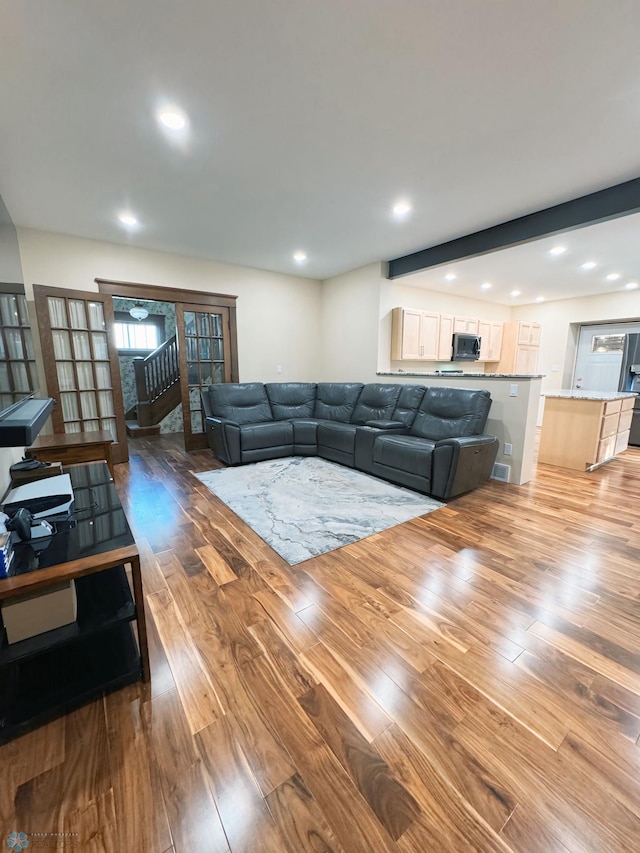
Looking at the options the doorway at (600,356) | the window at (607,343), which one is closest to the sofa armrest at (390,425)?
the doorway at (600,356)

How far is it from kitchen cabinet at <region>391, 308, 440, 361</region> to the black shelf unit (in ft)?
15.3

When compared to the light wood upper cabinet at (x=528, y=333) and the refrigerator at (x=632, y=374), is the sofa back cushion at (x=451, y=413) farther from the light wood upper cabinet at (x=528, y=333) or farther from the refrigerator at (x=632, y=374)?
the light wood upper cabinet at (x=528, y=333)

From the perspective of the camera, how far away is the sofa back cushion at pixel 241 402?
4.75 metres

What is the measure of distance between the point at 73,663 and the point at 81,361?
391cm

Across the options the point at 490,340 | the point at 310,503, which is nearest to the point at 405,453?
the point at 310,503

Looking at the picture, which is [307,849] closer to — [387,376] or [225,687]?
[225,687]

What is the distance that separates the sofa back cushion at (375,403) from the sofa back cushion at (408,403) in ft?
0.28

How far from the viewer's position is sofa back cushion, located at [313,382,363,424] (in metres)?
5.02

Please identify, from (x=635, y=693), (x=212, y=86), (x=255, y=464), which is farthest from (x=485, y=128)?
(x=255, y=464)

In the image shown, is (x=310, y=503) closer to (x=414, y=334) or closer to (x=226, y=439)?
(x=226, y=439)

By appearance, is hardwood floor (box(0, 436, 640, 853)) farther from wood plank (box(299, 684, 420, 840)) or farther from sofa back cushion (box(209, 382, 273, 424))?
sofa back cushion (box(209, 382, 273, 424))

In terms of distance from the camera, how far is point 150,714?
1.27m

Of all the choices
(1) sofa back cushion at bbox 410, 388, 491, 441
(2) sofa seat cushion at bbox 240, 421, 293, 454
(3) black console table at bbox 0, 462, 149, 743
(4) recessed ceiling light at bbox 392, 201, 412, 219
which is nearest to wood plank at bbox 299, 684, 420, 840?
(3) black console table at bbox 0, 462, 149, 743

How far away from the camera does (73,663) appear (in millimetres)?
1391
